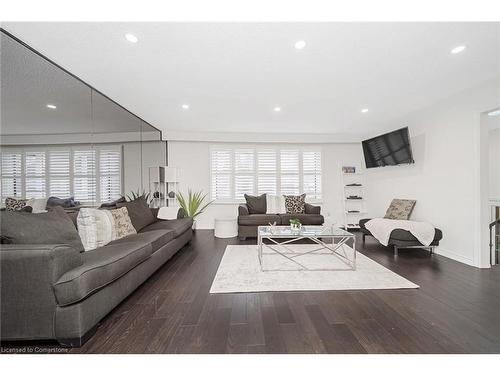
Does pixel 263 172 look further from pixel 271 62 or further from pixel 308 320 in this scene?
pixel 308 320

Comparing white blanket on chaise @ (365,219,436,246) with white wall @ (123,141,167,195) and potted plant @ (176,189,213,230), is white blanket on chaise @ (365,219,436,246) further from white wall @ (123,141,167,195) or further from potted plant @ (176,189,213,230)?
white wall @ (123,141,167,195)

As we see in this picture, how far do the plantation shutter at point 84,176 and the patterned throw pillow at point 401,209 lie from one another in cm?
563

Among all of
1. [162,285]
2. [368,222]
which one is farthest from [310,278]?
[368,222]

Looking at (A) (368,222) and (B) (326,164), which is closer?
(A) (368,222)

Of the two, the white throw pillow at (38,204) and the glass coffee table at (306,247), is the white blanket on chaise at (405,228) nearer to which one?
the glass coffee table at (306,247)

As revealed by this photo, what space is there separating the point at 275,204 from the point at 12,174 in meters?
4.57

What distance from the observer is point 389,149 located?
456 cm

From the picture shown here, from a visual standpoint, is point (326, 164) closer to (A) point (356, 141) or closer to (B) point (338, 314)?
(A) point (356, 141)

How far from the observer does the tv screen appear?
163 inches

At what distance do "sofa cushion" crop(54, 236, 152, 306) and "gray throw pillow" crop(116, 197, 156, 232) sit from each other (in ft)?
3.80

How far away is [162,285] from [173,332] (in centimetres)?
97

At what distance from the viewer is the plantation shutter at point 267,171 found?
18.9 ft

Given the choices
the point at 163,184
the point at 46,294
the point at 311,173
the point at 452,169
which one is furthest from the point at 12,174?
the point at 452,169
